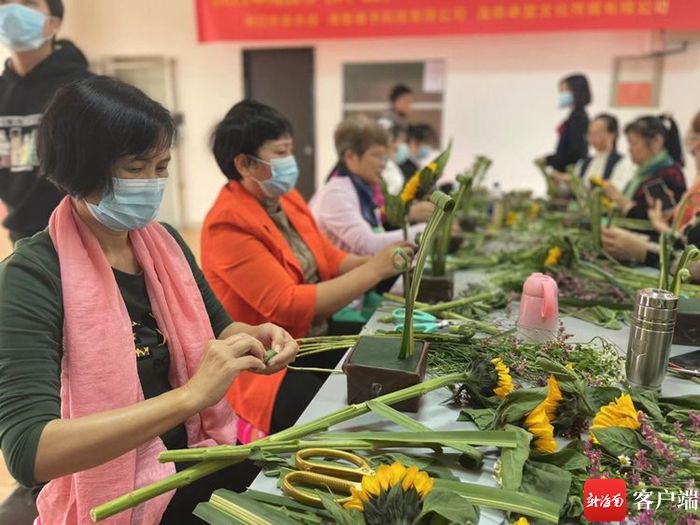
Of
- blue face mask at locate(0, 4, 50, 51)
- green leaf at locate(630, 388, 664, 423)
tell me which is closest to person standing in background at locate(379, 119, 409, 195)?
blue face mask at locate(0, 4, 50, 51)

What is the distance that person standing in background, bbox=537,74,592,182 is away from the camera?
4.05m

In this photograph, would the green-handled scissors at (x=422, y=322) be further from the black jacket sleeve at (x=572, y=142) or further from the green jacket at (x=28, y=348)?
the black jacket sleeve at (x=572, y=142)

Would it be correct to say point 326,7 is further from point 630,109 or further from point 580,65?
point 630,109

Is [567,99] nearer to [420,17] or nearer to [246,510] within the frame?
[420,17]

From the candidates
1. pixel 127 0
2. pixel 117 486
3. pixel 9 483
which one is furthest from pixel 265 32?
pixel 117 486

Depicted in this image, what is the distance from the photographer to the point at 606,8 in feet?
13.6

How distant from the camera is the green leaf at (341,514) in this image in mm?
655

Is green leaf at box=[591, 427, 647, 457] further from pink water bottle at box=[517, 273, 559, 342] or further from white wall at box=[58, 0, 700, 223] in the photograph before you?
white wall at box=[58, 0, 700, 223]

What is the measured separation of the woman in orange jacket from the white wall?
12.4 ft

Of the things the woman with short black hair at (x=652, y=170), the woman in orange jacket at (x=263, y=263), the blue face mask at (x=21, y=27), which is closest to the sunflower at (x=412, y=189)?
the woman in orange jacket at (x=263, y=263)

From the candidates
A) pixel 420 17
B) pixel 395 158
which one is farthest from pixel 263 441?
pixel 420 17

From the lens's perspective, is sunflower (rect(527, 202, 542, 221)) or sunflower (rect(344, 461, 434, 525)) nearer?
sunflower (rect(344, 461, 434, 525))

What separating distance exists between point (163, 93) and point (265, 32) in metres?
1.50

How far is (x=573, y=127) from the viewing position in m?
4.05
